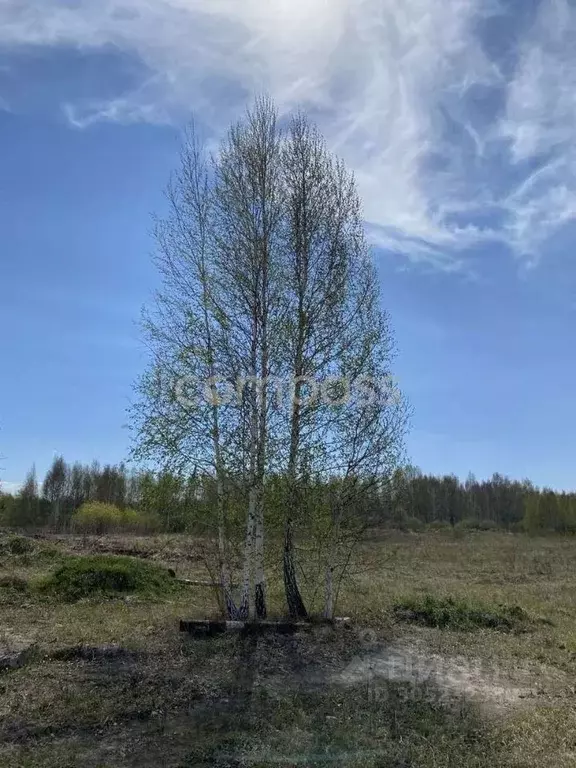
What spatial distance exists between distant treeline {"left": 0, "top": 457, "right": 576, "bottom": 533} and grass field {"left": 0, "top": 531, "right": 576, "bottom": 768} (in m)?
1.48

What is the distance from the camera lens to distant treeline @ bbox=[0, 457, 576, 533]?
9.99 m

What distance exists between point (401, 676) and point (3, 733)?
15.0 feet

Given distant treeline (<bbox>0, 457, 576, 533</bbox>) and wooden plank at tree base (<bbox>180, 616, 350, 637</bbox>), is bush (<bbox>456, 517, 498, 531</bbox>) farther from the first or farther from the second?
wooden plank at tree base (<bbox>180, 616, 350, 637</bbox>)

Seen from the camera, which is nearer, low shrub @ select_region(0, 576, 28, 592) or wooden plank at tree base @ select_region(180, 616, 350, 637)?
wooden plank at tree base @ select_region(180, 616, 350, 637)

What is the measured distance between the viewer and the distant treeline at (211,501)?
32.8 ft

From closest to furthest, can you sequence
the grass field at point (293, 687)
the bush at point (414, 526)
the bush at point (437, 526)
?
the grass field at point (293, 687) → the bush at point (414, 526) → the bush at point (437, 526)

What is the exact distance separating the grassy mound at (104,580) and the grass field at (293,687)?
1.31 feet

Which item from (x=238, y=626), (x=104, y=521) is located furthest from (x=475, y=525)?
(x=238, y=626)

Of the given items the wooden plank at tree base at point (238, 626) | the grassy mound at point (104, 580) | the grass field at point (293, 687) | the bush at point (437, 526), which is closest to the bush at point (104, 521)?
the grassy mound at point (104, 580)

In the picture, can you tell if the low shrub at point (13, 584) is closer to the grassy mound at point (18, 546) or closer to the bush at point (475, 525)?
the grassy mound at point (18, 546)

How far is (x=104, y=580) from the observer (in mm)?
13344

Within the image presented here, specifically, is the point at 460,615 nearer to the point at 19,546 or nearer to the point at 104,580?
the point at 104,580

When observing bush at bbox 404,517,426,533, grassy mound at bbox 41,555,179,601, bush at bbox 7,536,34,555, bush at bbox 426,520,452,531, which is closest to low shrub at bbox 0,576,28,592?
grassy mound at bbox 41,555,179,601

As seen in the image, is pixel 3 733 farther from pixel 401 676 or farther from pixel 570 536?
pixel 570 536
